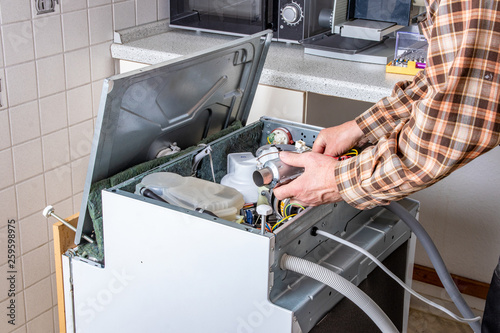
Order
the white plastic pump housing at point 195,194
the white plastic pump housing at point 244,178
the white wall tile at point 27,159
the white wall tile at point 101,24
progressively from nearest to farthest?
the white plastic pump housing at point 195,194 → the white plastic pump housing at point 244,178 → the white wall tile at point 27,159 → the white wall tile at point 101,24

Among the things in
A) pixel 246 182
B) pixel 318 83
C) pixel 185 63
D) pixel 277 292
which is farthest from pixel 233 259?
pixel 318 83

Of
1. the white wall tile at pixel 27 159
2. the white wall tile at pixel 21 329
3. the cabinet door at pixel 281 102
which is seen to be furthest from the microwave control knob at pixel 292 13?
the white wall tile at pixel 21 329

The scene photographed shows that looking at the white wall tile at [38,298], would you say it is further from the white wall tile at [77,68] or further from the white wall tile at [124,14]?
the white wall tile at [124,14]

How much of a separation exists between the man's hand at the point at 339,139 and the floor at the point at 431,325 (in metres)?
1.06

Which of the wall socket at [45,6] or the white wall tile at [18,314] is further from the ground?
the wall socket at [45,6]

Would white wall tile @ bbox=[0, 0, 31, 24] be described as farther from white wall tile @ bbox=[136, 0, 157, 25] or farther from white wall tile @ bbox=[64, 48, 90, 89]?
white wall tile @ bbox=[136, 0, 157, 25]

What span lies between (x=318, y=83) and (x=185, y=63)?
0.63 m

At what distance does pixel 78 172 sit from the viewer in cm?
198

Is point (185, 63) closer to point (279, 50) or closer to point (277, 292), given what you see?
point (277, 292)

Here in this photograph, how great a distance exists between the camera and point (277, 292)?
1.09 metres

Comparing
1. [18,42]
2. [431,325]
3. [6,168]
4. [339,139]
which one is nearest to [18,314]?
[6,168]

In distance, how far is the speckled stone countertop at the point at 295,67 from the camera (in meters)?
1.77

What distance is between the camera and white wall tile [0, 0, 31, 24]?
1642 millimetres

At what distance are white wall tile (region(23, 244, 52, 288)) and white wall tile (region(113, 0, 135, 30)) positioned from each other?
774 mm
